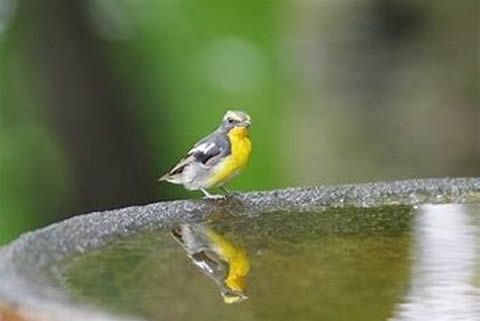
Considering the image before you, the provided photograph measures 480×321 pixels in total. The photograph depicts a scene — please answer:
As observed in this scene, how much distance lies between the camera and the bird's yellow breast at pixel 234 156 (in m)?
2.02

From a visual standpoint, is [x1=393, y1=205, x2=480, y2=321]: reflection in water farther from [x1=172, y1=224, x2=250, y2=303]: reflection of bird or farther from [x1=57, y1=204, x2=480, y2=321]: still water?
[x1=172, y1=224, x2=250, y2=303]: reflection of bird

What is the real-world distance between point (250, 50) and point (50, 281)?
4.06 metres

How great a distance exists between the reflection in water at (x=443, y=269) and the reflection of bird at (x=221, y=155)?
0.32 m

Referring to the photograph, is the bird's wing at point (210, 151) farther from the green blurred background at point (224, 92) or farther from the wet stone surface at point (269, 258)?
the green blurred background at point (224, 92)

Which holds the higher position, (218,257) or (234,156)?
(234,156)

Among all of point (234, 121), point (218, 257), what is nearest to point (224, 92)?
point (234, 121)

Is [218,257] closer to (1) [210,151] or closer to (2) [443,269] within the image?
(2) [443,269]

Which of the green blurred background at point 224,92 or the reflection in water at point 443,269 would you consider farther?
the green blurred background at point 224,92

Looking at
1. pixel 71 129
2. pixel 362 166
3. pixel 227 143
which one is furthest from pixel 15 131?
pixel 227 143

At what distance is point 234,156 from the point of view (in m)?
2.03

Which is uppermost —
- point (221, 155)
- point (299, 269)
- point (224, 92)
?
point (224, 92)

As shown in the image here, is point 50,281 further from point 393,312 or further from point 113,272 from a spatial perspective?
point 393,312

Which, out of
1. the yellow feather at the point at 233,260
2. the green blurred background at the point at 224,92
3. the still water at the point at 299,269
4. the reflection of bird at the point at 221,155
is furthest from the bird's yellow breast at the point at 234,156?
the green blurred background at the point at 224,92

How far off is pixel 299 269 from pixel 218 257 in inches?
5.1
